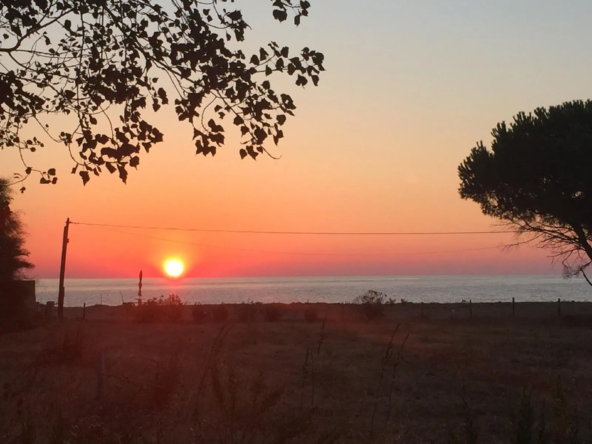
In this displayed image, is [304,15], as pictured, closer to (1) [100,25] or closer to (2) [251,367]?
(1) [100,25]

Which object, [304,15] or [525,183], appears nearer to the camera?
[304,15]

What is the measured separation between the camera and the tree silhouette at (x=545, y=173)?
26609 millimetres

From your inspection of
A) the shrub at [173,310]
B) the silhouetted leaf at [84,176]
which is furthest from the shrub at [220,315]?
the silhouetted leaf at [84,176]

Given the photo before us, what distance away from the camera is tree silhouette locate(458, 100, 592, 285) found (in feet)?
87.3

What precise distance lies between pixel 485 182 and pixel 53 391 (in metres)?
23.9

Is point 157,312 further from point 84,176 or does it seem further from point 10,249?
point 84,176

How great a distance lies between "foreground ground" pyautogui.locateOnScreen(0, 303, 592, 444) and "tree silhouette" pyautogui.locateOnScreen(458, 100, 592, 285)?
6.20 m

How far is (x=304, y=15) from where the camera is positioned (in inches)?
214

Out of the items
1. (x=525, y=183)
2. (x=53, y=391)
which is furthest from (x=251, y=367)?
(x=525, y=183)

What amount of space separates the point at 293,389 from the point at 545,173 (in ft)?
66.1

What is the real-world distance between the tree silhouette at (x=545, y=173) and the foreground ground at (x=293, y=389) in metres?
6.20

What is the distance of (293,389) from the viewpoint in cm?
1215

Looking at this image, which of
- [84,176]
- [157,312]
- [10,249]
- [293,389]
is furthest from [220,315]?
[84,176]

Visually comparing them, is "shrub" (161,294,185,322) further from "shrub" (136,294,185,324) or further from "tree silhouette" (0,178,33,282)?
"tree silhouette" (0,178,33,282)
